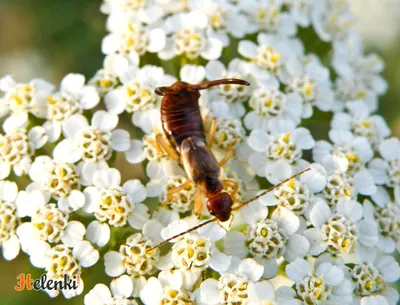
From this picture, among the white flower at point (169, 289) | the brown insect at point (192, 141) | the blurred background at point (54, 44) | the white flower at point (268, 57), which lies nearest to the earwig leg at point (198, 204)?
the brown insect at point (192, 141)

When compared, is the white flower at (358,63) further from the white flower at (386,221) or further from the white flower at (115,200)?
the white flower at (115,200)

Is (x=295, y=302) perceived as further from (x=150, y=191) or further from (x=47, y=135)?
(x=47, y=135)

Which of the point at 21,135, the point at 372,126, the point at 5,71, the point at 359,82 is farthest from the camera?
the point at 5,71

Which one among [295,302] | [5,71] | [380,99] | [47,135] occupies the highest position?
[47,135]

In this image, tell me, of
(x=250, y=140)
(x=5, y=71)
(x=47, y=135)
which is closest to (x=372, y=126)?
(x=250, y=140)

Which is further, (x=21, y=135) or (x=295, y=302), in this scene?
(x=21, y=135)

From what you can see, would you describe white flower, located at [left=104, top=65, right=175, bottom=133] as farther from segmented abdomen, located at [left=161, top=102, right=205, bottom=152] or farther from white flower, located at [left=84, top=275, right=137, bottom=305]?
white flower, located at [left=84, top=275, right=137, bottom=305]

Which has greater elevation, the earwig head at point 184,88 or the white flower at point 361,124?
the earwig head at point 184,88

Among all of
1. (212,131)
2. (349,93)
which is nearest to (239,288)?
(212,131)
